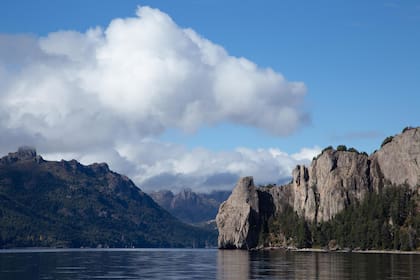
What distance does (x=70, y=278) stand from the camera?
459 ft

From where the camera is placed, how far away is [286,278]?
137375 mm

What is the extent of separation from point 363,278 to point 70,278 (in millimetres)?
63363

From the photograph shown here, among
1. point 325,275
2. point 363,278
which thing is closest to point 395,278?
point 363,278

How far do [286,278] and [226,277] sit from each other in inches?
593

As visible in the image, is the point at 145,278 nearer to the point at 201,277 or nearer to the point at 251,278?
the point at 201,277

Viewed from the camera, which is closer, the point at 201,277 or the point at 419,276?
the point at 419,276

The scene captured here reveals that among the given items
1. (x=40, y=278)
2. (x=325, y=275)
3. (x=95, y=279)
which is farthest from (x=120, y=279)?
(x=325, y=275)

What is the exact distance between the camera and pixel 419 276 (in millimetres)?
135125

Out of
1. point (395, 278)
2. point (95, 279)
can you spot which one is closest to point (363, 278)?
point (395, 278)

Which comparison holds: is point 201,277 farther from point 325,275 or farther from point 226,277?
point 325,275

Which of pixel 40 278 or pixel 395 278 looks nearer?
pixel 395 278

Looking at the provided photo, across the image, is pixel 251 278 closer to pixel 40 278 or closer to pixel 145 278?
pixel 145 278

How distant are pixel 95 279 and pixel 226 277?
29.7m

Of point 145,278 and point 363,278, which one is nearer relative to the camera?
point 363,278
